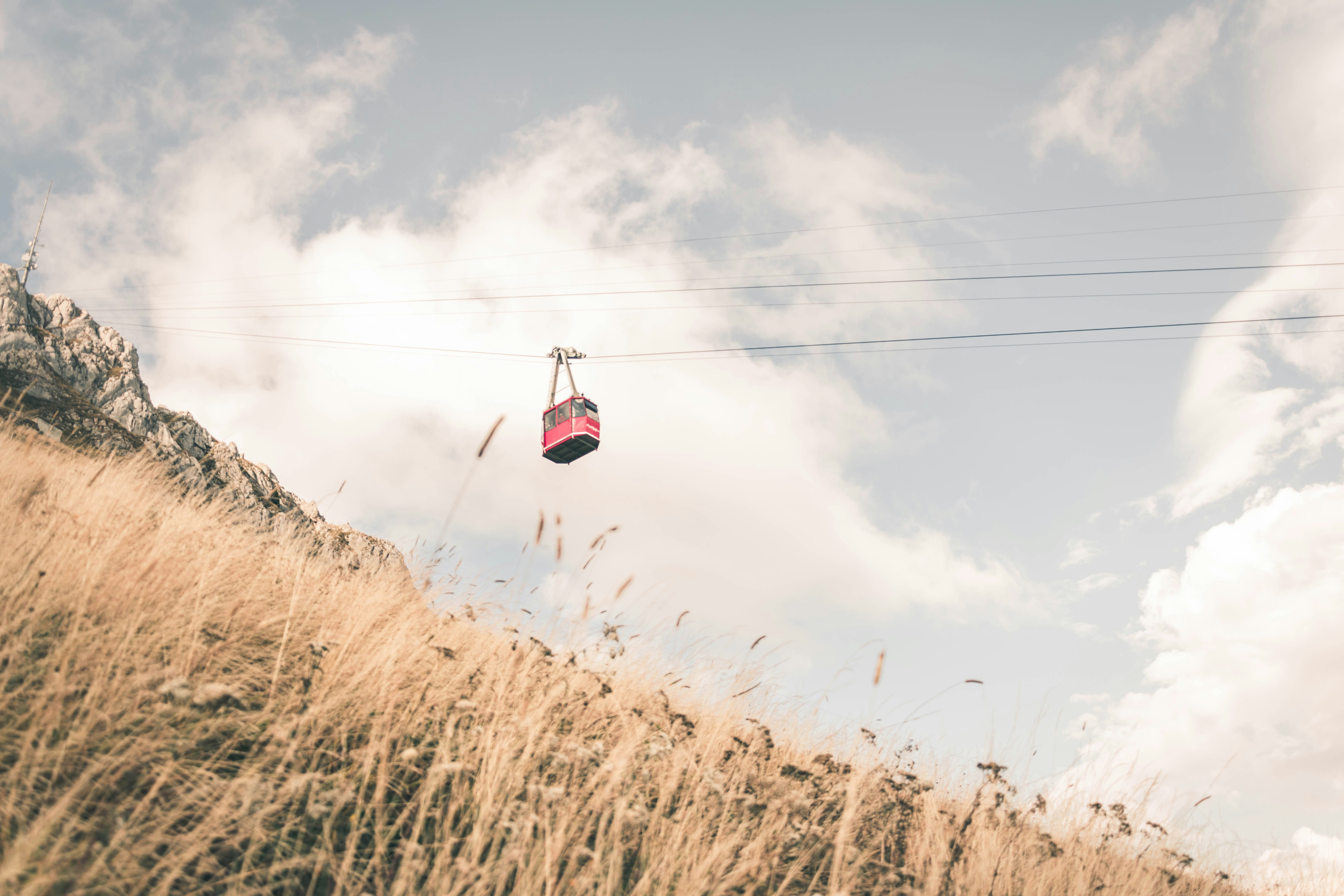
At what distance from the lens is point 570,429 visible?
19000 millimetres

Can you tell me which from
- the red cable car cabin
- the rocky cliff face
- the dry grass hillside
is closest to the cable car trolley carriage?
the red cable car cabin

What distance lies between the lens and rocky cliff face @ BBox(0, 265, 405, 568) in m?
12.1

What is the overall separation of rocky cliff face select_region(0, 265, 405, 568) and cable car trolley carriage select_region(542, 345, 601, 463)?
223 inches

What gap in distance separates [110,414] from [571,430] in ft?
78.2

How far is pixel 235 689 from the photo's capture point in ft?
9.98

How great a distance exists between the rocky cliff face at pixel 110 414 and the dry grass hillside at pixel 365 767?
5.44ft

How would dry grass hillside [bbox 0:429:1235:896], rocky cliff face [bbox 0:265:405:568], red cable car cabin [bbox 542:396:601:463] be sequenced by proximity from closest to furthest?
dry grass hillside [bbox 0:429:1235:896] → rocky cliff face [bbox 0:265:405:568] → red cable car cabin [bbox 542:396:601:463]

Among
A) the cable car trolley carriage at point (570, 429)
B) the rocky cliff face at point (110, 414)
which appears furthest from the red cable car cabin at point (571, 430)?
the rocky cliff face at point (110, 414)

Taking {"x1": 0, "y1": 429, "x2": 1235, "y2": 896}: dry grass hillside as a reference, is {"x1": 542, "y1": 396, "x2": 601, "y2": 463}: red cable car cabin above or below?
above

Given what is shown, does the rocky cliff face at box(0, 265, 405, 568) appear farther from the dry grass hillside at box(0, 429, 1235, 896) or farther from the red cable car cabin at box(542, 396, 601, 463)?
the red cable car cabin at box(542, 396, 601, 463)

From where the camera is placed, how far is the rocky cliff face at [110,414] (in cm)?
1209

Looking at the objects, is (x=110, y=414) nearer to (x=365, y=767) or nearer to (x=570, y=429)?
(x=570, y=429)

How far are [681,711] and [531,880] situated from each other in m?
2.62

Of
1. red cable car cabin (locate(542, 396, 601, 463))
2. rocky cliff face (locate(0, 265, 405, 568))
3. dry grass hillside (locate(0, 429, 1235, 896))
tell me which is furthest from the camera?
red cable car cabin (locate(542, 396, 601, 463))
